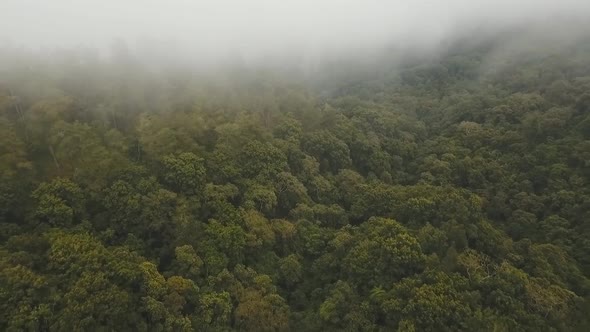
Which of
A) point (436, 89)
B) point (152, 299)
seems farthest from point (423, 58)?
point (152, 299)

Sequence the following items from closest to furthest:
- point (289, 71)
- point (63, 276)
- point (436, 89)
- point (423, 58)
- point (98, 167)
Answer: point (63, 276) < point (98, 167) < point (289, 71) < point (436, 89) < point (423, 58)

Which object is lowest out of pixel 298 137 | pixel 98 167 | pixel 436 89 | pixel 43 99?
pixel 436 89

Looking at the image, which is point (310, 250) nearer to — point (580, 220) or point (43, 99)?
point (580, 220)

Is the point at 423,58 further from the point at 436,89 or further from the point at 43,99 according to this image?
the point at 43,99

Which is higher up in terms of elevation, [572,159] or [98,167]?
[98,167]

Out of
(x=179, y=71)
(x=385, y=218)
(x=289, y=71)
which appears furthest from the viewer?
(x=289, y=71)

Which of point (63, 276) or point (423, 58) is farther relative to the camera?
point (423, 58)

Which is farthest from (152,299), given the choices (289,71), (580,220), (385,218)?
(289,71)
